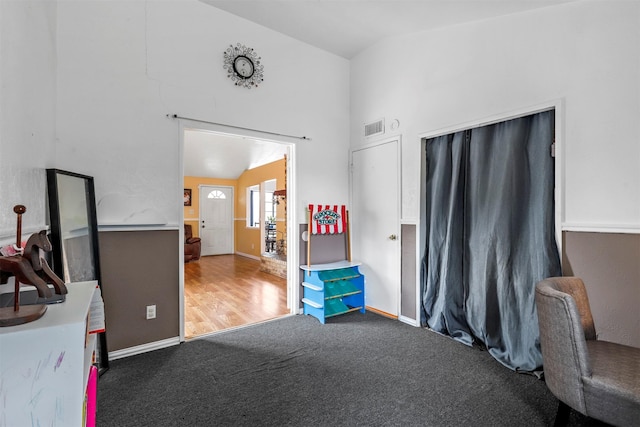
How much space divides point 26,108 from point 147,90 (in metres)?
1.19

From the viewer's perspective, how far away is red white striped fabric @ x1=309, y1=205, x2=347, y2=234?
361 cm

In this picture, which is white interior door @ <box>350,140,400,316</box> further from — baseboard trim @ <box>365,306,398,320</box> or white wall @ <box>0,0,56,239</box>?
white wall @ <box>0,0,56,239</box>

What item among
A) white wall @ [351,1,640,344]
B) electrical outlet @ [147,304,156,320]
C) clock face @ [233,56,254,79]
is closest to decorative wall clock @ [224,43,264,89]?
clock face @ [233,56,254,79]

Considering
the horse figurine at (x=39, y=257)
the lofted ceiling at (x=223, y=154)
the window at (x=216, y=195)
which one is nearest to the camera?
the horse figurine at (x=39, y=257)

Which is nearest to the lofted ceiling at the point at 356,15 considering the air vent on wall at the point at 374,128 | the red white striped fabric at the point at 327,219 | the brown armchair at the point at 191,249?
the air vent on wall at the point at 374,128

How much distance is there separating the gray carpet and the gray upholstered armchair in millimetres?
374

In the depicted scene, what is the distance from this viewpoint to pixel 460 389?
2.07 meters

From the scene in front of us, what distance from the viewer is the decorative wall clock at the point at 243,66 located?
309 cm

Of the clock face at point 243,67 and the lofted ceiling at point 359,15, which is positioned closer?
the lofted ceiling at point 359,15

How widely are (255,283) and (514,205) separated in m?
4.01

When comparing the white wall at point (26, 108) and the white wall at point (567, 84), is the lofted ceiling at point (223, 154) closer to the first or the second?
the white wall at point (567, 84)

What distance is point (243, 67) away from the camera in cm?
318

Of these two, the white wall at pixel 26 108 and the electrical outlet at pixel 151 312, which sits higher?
the white wall at pixel 26 108

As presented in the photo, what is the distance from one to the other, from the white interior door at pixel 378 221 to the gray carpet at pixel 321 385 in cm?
72
